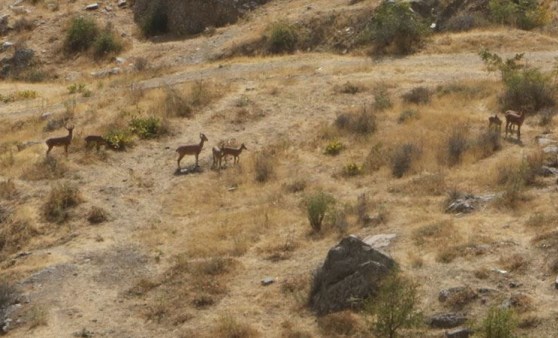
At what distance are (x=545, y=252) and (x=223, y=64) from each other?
20.3 metres

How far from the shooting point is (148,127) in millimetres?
28234

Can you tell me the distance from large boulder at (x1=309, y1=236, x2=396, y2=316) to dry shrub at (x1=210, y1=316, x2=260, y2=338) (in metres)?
1.24

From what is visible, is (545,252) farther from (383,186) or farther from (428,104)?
(428,104)

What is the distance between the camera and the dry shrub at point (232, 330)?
1705 cm

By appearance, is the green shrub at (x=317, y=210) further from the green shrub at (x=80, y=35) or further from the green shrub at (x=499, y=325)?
the green shrub at (x=80, y=35)

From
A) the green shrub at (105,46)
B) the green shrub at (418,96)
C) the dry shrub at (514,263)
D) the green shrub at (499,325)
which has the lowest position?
the green shrub at (105,46)

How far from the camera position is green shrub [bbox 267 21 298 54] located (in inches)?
1457

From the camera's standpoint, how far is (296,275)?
1889cm

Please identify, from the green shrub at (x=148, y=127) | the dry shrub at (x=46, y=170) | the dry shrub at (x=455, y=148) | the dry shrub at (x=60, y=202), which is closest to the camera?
the dry shrub at (x=60, y=202)

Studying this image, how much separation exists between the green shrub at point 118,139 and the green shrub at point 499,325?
47.4ft

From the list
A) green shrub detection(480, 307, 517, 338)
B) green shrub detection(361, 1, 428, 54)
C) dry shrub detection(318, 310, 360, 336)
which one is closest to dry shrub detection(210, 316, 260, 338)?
dry shrub detection(318, 310, 360, 336)

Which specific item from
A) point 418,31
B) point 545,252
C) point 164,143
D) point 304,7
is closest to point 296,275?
point 545,252

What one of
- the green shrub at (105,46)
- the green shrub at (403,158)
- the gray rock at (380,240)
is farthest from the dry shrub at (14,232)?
the green shrub at (105,46)

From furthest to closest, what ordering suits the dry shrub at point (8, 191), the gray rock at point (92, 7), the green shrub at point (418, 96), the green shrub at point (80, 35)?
the gray rock at point (92, 7) → the green shrub at point (80, 35) → the green shrub at point (418, 96) → the dry shrub at point (8, 191)
